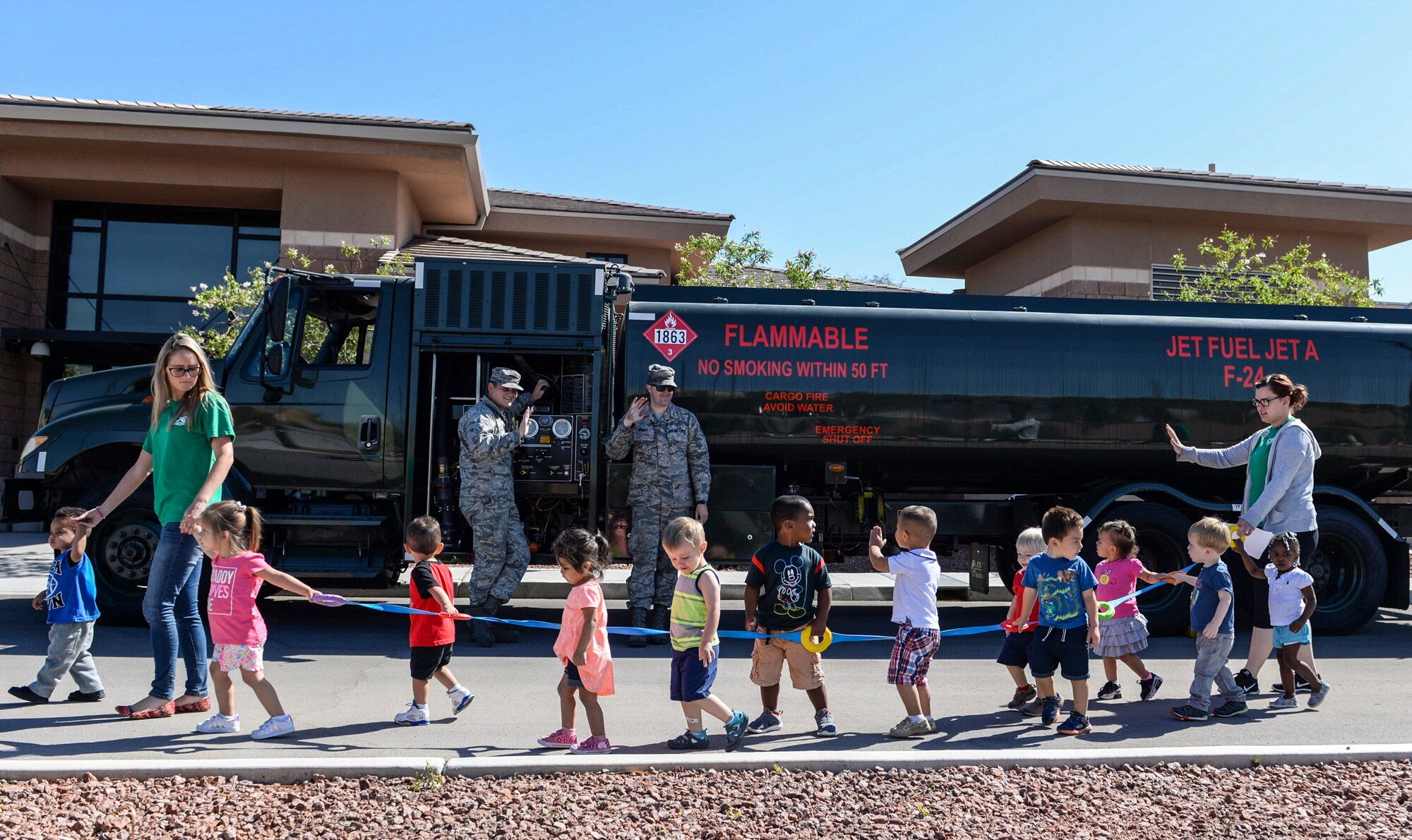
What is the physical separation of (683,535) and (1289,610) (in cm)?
378

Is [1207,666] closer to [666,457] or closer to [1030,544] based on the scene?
[1030,544]

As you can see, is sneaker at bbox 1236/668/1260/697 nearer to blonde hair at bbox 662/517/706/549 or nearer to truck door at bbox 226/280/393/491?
blonde hair at bbox 662/517/706/549

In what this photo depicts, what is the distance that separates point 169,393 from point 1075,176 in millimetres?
16946

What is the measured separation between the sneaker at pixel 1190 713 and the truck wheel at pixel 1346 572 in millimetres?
3766

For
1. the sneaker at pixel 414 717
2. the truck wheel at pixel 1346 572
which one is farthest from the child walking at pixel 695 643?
the truck wheel at pixel 1346 572

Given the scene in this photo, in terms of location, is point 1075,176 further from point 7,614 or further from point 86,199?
point 86,199

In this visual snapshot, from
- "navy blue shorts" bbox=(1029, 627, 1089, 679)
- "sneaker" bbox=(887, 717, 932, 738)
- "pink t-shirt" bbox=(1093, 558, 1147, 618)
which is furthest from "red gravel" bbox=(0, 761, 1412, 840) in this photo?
"pink t-shirt" bbox=(1093, 558, 1147, 618)

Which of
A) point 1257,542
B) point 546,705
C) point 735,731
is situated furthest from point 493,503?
point 1257,542

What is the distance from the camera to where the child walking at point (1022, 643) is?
573cm

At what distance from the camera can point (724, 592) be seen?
1122cm

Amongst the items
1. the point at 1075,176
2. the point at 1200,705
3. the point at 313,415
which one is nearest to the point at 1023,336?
the point at 1200,705

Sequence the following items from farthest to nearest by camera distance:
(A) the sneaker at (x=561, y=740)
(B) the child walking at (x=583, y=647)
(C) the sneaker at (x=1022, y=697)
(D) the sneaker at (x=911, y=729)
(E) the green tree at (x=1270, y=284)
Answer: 1. (E) the green tree at (x=1270, y=284)
2. (C) the sneaker at (x=1022, y=697)
3. (D) the sneaker at (x=911, y=729)
4. (A) the sneaker at (x=561, y=740)
5. (B) the child walking at (x=583, y=647)

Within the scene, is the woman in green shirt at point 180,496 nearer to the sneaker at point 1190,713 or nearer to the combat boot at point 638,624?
the combat boot at point 638,624

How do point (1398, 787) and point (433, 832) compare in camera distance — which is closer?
point (433, 832)
